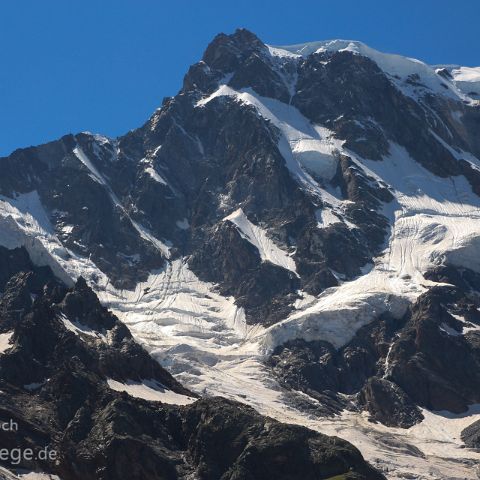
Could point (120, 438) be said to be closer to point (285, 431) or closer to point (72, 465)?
point (72, 465)

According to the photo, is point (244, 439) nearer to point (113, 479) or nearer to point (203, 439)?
point (203, 439)

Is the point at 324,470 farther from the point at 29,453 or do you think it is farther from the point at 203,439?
the point at 29,453

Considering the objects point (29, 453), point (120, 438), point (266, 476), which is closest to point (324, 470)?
point (266, 476)

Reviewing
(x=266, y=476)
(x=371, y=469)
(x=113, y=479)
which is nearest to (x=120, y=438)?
(x=113, y=479)

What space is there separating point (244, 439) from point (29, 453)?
29243 millimetres

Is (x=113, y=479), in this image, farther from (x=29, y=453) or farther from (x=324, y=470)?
(x=324, y=470)

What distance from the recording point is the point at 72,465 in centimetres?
19262

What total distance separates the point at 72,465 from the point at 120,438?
23.6ft

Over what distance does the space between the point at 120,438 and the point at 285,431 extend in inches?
865

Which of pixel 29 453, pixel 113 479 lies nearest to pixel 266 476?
pixel 113 479

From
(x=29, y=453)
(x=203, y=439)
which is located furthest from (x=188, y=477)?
(x=29, y=453)

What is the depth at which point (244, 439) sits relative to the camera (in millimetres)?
197000

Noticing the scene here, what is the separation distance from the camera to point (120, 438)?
194 metres

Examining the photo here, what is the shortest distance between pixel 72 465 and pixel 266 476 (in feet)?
84.5
